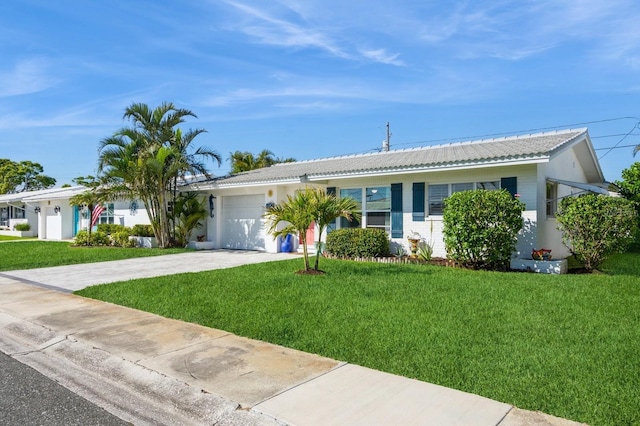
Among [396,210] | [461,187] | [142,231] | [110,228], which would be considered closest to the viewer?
[461,187]

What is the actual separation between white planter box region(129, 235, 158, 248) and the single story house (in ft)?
6.04

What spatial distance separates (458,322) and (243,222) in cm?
1409

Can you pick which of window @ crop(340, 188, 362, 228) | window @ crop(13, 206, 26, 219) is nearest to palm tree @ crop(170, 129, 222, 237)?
window @ crop(340, 188, 362, 228)

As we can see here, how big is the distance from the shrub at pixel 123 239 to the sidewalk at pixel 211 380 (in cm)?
1385

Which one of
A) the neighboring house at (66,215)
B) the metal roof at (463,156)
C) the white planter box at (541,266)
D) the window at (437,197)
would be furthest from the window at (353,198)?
the neighboring house at (66,215)

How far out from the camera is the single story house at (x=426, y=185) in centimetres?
1152

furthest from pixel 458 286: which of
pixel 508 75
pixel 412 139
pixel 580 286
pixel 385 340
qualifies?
pixel 412 139

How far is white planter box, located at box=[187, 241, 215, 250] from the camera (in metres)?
18.6

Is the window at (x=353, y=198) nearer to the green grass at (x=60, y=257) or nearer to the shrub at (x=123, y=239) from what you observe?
the green grass at (x=60, y=257)

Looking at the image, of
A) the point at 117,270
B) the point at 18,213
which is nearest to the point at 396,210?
the point at 117,270

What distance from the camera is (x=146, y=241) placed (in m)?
20.0

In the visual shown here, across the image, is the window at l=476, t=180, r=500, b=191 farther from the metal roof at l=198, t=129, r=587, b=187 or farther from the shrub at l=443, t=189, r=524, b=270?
the shrub at l=443, t=189, r=524, b=270

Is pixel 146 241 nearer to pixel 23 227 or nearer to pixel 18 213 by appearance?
pixel 23 227

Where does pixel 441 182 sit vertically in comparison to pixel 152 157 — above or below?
below
